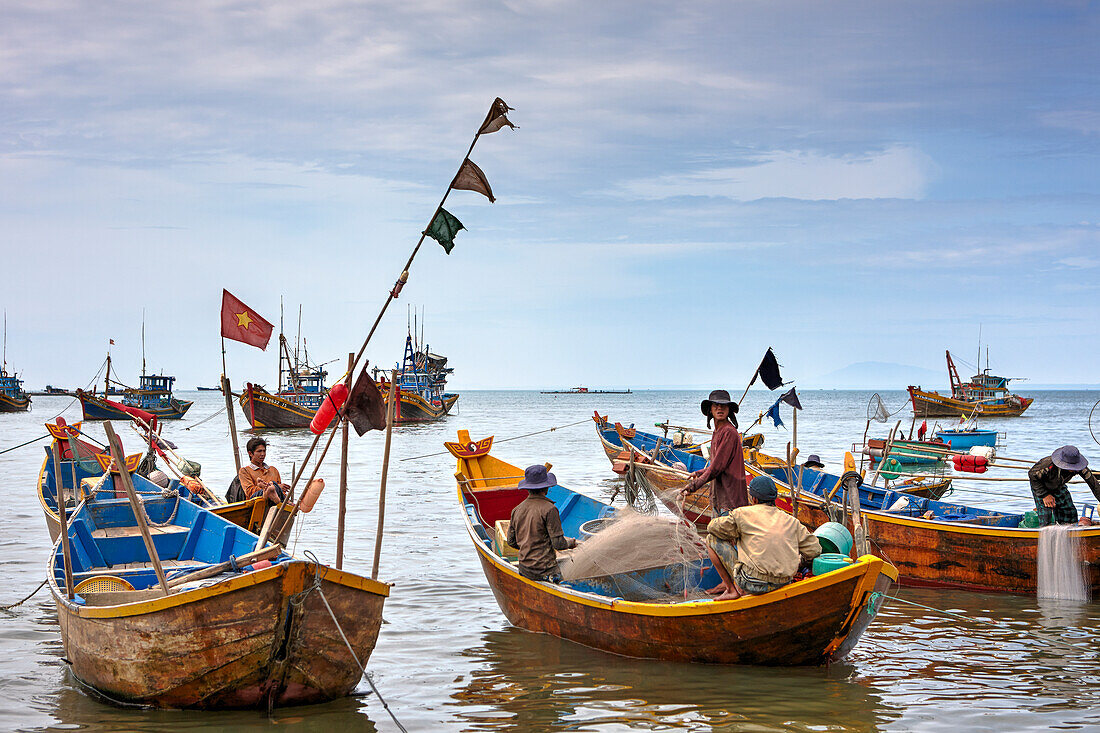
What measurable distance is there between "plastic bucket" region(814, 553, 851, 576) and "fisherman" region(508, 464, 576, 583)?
2396 mm

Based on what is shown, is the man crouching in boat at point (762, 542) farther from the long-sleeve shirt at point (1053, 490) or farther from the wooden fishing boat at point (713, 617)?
the long-sleeve shirt at point (1053, 490)

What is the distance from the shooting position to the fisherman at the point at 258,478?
1166 centimetres

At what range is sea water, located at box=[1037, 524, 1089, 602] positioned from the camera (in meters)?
10.5

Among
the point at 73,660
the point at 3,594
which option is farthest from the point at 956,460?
the point at 3,594

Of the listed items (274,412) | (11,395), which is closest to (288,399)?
(274,412)

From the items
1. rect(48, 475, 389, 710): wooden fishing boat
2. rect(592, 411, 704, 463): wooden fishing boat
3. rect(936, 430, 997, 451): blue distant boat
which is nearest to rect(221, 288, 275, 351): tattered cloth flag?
rect(48, 475, 389, 710): wooden fishing boat

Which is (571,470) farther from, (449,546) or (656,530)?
(656,530)

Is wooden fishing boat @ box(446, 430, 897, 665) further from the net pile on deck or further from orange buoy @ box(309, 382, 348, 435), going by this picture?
orange buoy @ box(309, 382, 348, 435)

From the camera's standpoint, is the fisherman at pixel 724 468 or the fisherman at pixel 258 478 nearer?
the fisherman at pixel 724 468

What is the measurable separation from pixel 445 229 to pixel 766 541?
3.76 meters

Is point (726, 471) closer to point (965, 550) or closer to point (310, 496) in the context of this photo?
point (310, 496)

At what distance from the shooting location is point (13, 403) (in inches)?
3083

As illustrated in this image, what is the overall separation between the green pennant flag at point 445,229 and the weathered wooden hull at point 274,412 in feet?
156

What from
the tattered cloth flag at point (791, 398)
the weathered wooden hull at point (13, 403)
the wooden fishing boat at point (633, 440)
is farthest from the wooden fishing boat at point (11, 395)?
the tattered cloth flag at point (791, 398)
